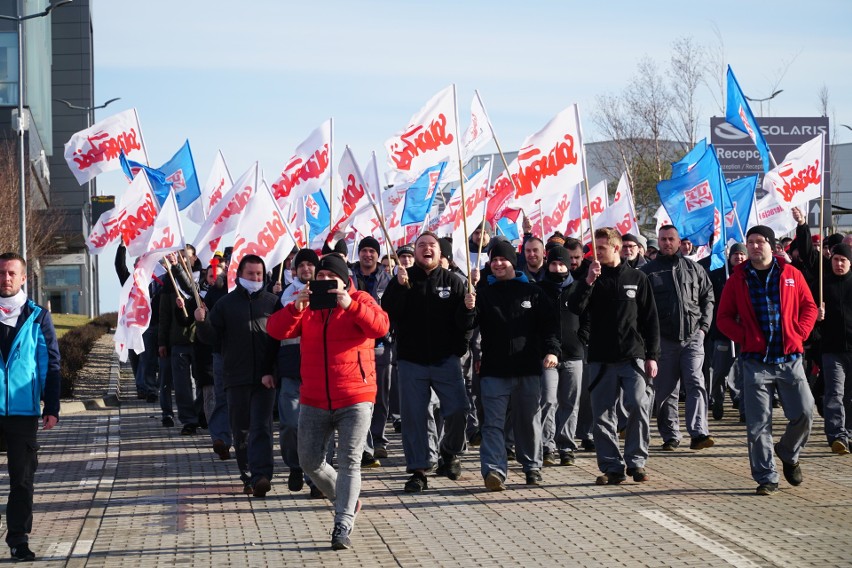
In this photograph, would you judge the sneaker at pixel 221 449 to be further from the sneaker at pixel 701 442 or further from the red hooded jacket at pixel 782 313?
the red hooded jacket at pixel 782 313

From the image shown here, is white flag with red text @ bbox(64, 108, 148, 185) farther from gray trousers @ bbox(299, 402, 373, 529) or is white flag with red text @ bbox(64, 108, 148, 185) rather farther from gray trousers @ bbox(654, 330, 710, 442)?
gray trousers @ bbox(299, 402, 373, 529)

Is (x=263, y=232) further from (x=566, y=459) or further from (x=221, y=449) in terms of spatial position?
(x=566, y=459)

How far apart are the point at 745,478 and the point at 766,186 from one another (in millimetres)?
5827

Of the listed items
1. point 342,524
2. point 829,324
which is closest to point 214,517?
point 342,524

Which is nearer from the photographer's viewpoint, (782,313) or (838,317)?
(782,313)

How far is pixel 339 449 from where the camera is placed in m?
8.80

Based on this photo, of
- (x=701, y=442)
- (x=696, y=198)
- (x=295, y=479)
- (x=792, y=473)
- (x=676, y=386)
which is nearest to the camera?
(x=792, y=473)

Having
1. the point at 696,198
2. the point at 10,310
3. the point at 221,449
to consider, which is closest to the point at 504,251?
the point at 221,449

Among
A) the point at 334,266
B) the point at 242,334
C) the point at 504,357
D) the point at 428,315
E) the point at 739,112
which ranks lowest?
the point at 504,357

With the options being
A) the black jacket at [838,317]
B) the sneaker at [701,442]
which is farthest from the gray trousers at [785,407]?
the black jacket at [838,317]

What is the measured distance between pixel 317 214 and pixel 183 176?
2729 mm

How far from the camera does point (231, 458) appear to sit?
1356cm

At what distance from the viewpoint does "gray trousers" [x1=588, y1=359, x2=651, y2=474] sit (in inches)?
431

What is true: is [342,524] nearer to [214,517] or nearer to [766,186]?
[214,517]
